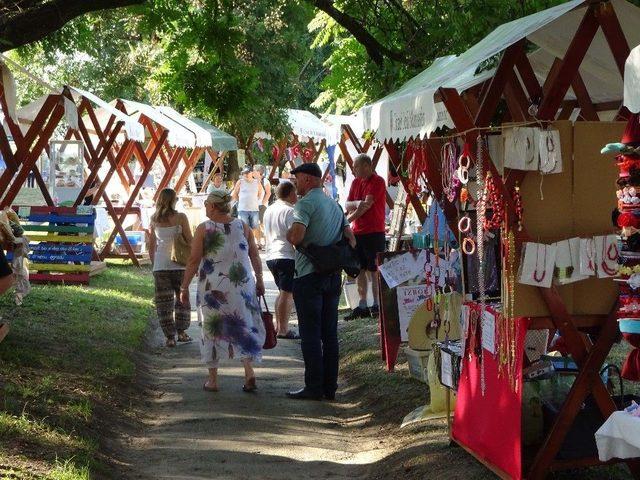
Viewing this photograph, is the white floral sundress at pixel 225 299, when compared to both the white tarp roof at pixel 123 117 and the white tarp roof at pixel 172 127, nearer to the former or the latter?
the white tarp roof at pixel 123 117

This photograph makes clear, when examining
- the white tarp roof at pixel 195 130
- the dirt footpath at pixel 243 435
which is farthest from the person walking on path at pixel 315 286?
the white tarp roof at pixel 195 130

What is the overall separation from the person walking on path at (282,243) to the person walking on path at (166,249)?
3.91 feet

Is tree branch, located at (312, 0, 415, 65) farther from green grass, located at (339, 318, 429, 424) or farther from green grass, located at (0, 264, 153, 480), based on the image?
green grass, located at (0, 264, 153, 480)

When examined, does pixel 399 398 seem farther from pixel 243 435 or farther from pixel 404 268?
pixel 243 435

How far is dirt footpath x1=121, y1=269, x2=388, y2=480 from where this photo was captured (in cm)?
Answer: 762

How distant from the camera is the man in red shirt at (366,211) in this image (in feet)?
45.1

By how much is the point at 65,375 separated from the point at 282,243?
4.10 metres

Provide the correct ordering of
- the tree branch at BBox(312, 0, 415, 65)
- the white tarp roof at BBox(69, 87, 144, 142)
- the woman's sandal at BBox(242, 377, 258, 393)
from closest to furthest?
the woman's sandal at BBox(242, 377, 258, 393), the tree branch at BBox(312, 0, 415, 65), the white tarp roof at BBox(69, 87, 144, 142)

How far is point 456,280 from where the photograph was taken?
9.02m

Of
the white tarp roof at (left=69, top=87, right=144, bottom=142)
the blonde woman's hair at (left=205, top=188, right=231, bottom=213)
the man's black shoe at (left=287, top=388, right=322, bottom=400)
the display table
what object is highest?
the white tarp roof at (left=69, top=87, right=144, bottom=142)

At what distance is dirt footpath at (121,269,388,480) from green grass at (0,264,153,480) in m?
0.36

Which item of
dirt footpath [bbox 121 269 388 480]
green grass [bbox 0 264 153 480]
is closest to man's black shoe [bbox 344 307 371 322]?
green grass [bbox 0 264 153 480]

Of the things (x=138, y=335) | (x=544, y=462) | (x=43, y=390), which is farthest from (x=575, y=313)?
(x=138, y=335)

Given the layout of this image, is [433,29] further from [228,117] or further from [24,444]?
[24,444]
